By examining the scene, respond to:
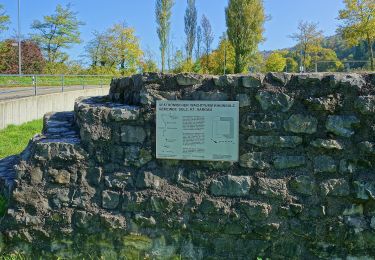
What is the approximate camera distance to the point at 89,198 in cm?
370

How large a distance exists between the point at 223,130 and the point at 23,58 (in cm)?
3317

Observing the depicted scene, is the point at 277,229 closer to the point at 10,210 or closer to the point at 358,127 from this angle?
the point at 358,127

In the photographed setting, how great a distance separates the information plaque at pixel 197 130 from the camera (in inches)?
138

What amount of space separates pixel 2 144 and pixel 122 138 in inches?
235

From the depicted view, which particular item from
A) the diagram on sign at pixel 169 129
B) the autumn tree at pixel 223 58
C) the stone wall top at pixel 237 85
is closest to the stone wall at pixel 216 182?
the stone wall top at pixel 237 85

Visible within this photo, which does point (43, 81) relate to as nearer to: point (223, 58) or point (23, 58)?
point (23, 58)

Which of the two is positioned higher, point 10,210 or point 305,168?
point 305,168

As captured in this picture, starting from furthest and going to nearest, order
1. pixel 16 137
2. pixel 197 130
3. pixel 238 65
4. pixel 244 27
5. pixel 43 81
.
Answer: pixel 244 27, pixel 238 65, pixel 43 81, pixel 16 137, pixel 197 130

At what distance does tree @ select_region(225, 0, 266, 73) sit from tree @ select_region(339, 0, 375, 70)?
550 inches

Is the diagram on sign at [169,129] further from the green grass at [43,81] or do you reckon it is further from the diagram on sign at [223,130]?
the green grass at [43,81]

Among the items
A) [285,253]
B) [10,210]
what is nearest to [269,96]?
[285,253]

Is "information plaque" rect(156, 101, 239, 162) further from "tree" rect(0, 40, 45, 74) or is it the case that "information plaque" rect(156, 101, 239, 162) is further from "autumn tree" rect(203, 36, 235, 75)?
"autumn tree" rect(203, 36, 235, 75)

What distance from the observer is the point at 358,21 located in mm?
21875

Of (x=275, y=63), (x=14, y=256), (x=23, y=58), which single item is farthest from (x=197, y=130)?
(x=275, y=63)
